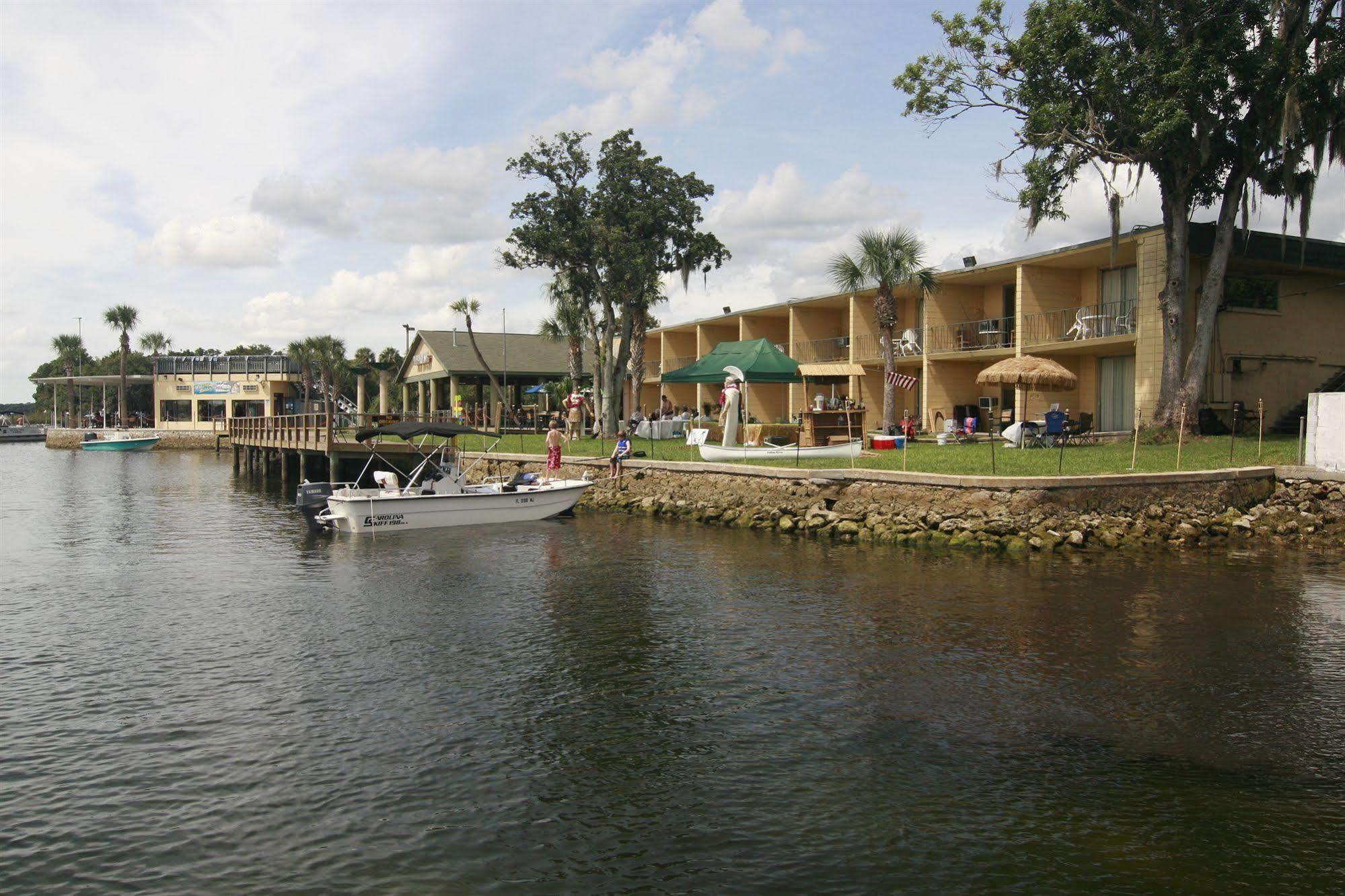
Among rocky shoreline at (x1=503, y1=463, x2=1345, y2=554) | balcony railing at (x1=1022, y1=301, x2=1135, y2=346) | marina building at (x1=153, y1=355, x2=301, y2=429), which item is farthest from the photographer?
marina building at (x1=153, y1=355, x2=301, y2=429)

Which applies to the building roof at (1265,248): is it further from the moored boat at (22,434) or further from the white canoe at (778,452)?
the moored boat at (22,434)

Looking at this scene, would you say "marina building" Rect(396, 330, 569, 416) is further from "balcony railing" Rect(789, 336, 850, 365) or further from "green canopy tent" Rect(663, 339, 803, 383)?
"green canopy tent" Rect(663, 339, 803, 383)

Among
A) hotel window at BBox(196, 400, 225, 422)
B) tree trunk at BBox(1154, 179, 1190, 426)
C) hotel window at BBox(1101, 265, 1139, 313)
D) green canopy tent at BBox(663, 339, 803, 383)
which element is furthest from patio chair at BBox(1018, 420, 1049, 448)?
hotel window at BBox(196, 400, 225, 422)

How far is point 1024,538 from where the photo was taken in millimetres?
18406

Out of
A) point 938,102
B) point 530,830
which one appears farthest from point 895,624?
point 938,102

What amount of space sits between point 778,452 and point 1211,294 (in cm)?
1239

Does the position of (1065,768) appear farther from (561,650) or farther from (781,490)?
(781,490)

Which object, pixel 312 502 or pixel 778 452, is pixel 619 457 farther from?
pixel 312 502

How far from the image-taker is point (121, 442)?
76000 millimetres

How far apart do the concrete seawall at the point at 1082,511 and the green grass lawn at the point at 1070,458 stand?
0.68 meters

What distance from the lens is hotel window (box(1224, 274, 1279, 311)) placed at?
94.9 feet

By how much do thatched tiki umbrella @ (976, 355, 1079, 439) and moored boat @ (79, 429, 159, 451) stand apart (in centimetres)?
7221

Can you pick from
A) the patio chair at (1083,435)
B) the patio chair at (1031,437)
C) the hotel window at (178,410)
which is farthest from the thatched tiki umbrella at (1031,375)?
the hotel window at (178,410)

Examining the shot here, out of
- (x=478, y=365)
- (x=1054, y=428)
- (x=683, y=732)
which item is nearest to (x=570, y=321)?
(x=478, y=365)
